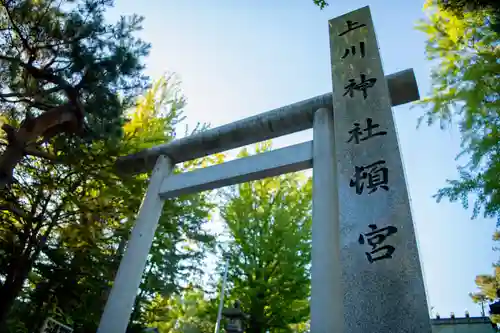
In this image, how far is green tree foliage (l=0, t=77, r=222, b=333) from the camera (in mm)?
5535

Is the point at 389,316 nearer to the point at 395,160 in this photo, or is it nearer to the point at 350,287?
the point at 350,287

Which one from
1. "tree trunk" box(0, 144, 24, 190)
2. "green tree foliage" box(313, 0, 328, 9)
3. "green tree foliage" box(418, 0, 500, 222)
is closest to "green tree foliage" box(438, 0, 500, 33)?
"green tree foliage" box(418, 0, 500, 222)

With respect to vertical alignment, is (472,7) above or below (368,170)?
above

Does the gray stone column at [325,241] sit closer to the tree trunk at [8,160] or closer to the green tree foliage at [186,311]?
the tree trunk at [8,160]

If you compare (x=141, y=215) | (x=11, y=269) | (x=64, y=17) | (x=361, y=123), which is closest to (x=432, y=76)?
(x=361, y=123)

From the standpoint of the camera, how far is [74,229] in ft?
18.6

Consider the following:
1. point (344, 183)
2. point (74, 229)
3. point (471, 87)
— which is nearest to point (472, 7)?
point (471, 87)

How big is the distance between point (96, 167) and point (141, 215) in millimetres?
1186

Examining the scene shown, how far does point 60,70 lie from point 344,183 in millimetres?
3688

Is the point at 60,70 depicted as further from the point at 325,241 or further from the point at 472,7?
the point at 472,7

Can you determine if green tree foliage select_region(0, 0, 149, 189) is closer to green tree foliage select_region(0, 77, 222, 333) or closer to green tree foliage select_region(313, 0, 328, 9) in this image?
green tree foliage select_region(0, 77, 222, 333)

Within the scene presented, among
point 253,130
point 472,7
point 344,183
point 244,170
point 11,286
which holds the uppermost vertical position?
point 472,7

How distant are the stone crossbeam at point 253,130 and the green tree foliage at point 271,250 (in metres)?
4.09

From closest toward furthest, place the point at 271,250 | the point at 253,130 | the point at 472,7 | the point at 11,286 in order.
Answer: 1. the point at 253,130
2. the point at 472,7
3. the point at 11,286
4. the point at 271,250
